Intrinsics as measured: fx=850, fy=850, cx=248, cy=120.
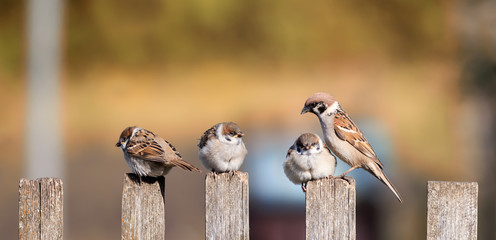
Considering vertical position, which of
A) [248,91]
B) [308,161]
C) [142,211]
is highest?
[248,91]

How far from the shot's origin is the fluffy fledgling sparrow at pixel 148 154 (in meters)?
3.44

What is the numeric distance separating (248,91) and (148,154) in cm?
208

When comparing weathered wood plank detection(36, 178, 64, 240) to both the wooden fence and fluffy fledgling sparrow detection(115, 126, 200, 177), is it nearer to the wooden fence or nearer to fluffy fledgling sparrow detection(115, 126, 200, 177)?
the wooden fence

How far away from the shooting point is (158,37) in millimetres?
5672

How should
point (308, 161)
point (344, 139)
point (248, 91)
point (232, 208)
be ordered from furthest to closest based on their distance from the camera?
point (248, 91) < point (344, 139) < point (308, 161) < point (232, 208)

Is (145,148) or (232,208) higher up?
(145,148)

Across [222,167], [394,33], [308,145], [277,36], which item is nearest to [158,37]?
[277,36]

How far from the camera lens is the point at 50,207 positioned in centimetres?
268

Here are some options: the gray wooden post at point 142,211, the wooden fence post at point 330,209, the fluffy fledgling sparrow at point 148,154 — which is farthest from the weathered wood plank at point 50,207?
the wooden fence post at point 330,209

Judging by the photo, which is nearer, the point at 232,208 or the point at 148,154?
the point at 232,208

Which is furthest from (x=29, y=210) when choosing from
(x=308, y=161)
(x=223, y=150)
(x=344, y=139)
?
(x=344, y=139)

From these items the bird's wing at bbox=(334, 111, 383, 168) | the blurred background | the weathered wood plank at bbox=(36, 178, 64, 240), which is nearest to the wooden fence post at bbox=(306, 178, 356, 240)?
the weathered wood plank at bbox=(36, 178, 64, 240)

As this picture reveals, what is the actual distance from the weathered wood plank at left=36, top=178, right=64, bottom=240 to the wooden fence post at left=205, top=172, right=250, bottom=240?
→ 0.47 meters

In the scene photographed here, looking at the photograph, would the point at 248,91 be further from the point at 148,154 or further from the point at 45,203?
the point at 45,203
